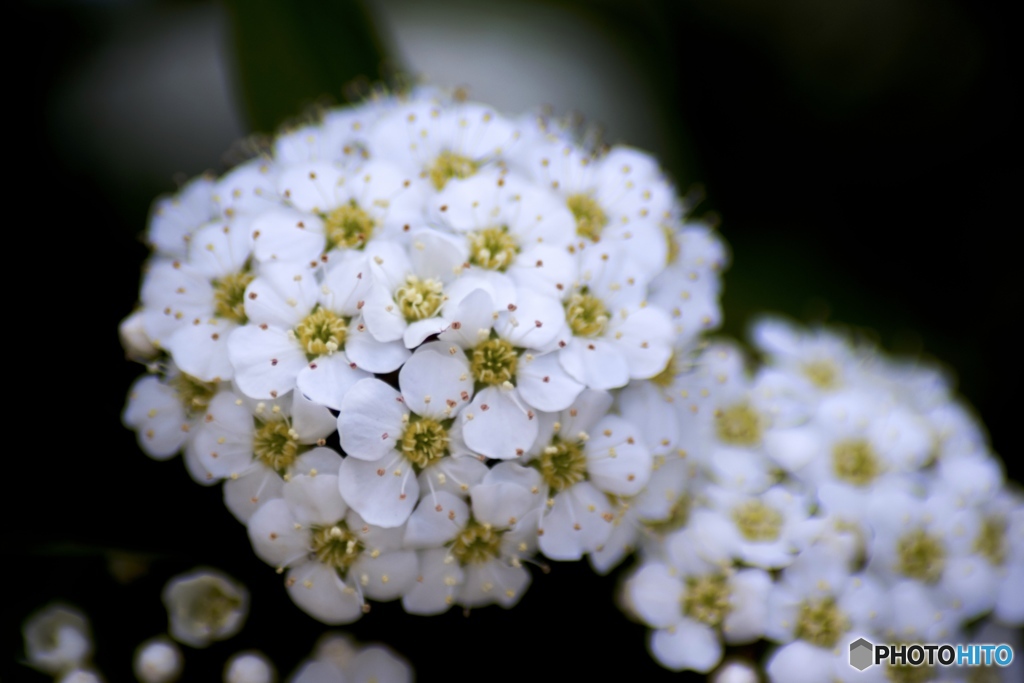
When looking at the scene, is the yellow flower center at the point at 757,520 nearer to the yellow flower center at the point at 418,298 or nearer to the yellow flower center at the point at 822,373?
the yellow flower center at the point at 822,373

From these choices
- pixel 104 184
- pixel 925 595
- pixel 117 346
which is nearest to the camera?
pixel 925 595

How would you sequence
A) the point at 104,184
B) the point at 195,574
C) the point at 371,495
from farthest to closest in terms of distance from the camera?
the point at 104,184 < the point at 195,574 < the point at 371,495

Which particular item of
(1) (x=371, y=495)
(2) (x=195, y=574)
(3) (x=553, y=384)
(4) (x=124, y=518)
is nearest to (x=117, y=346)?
(4) (x=124, y=518)

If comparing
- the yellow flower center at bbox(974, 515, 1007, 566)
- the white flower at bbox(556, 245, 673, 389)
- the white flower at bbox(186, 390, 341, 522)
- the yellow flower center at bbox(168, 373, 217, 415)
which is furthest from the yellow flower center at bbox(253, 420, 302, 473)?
the yellow flower center at bbox(974, 515, 1007, 566)

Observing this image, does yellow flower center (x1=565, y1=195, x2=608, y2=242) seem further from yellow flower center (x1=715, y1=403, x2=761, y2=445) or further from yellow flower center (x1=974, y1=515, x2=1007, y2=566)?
yellow flower center (x1=974, y1=515, x2=1007, y2=566)

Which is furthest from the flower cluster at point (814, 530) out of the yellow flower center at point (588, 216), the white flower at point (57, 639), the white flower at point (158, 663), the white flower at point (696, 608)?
the white flower at point (57, 639)

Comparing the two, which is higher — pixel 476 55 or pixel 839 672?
pixel 476 55

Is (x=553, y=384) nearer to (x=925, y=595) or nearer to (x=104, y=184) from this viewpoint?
(x=925, y=595)
